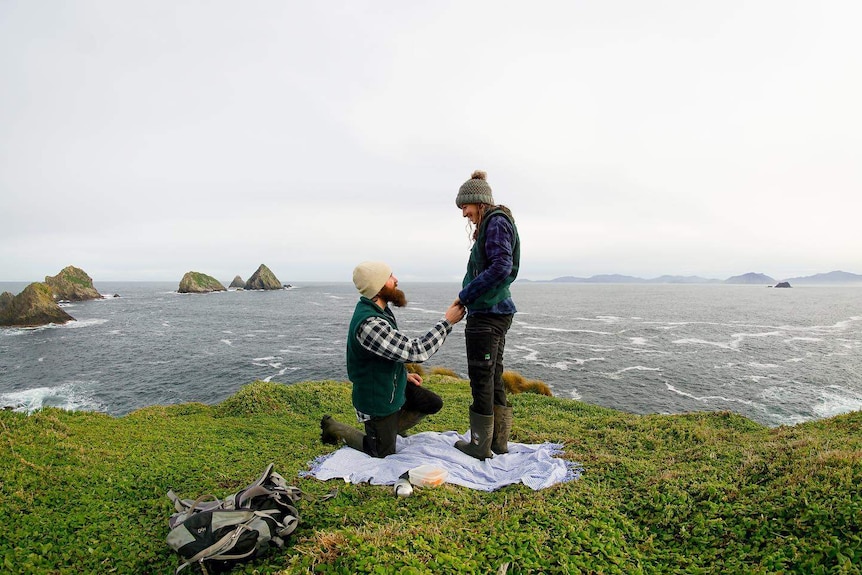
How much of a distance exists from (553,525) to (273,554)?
2.99m

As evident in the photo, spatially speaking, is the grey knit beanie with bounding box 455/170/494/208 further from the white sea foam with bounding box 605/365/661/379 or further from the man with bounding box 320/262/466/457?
the white sea foam with bounding box 605/365/661/379

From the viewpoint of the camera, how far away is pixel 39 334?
193ft

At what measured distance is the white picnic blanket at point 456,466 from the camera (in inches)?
237

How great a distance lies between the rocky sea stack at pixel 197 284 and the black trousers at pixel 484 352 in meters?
181

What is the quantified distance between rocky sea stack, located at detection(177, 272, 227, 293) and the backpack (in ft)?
594

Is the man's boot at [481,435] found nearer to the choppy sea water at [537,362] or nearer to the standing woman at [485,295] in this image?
the standing woman at [485,295]

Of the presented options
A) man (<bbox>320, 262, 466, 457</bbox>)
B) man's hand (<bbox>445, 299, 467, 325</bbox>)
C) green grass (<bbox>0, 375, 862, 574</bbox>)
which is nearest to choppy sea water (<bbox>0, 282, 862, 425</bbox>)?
green grass (<bbox>0, 375, 862, 574</bbox>)

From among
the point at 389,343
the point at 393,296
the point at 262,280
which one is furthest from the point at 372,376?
the point at 262,280

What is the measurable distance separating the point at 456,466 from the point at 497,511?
1.59m

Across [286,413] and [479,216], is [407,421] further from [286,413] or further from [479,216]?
[286,413]

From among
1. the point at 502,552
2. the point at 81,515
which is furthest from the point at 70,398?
the point at 502,552

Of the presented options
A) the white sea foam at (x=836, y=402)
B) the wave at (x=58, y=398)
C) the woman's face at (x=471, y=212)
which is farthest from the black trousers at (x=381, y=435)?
the white sea foam at (x=836, y=402)

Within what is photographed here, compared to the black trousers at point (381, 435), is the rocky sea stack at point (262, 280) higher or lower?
higher

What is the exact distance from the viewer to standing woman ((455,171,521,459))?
244 inches
